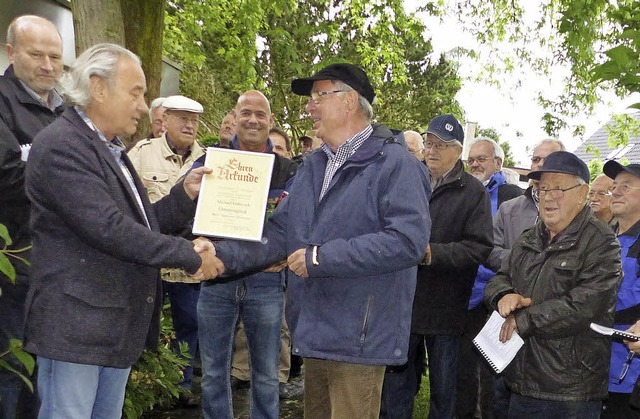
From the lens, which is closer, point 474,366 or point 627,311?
point 627,311

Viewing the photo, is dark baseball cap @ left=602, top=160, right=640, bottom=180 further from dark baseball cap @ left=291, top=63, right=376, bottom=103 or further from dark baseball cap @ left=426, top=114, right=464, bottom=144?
dark baseball cap @ left=291, top=63, right=376, bottom=103

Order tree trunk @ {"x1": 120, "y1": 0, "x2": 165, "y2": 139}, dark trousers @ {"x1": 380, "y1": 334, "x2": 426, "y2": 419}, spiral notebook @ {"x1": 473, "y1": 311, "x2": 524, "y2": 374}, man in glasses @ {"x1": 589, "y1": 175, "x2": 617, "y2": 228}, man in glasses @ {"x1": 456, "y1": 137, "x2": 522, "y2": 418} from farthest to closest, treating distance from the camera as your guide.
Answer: tree trunk @ {"x1": 120, "y1": 0, "x2": 165, "y2": 139}
man in glasses @ {"x1": 589, "y1": 175, "x2": 617, "y2": 228}
man in glasses @ {"x1": 456, "y1": 137, "x2": 522, "y2": 418}
dark trousers @ {"x1": 380, "y1": 334, "x2": 426, "y2": 419}
spiral notebook @ {"x1": 473, "y1": 311, "x2": 524, "y2": 374}

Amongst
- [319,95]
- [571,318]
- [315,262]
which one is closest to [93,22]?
[319,95]

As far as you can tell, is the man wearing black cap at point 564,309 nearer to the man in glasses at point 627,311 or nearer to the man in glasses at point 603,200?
the man in glasses at point 627,311

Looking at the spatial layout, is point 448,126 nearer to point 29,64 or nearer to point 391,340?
point 391,340

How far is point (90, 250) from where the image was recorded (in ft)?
10.0

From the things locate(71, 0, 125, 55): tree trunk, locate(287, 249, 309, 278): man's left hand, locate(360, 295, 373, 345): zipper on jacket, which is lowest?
locate(360, 295, 373, 345): zipper on jacket

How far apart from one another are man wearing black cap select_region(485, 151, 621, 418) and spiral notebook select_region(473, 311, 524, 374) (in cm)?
5

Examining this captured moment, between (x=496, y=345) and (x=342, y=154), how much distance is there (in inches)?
61.6

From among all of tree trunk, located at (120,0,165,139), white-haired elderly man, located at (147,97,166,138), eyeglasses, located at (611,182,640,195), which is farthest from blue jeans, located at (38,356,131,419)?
tree trunk, located at (120,0,165,139)

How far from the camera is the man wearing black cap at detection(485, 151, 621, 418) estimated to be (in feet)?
12.5

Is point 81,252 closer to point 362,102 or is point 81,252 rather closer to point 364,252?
point 364,252

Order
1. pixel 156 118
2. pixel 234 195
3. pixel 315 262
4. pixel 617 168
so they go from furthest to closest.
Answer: pixel 156 118
pixel 617 168
pixel 234 195
pixel 315 262

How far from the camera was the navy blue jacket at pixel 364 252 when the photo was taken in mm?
3295
